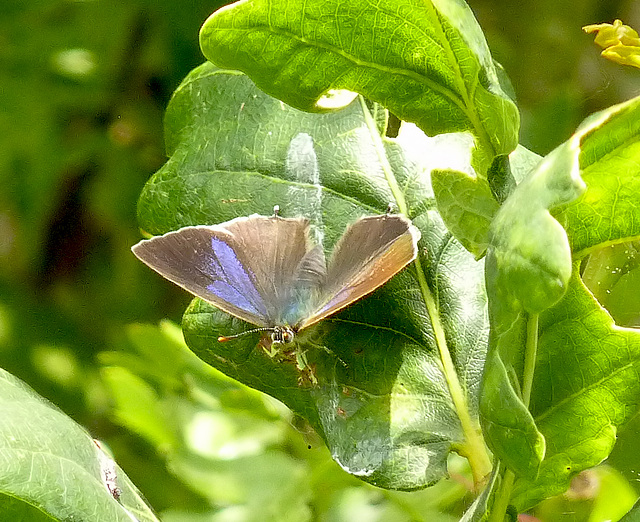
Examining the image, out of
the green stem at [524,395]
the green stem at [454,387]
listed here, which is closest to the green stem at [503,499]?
the green stem at [524,395]

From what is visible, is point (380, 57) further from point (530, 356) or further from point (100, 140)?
point (100, 140)

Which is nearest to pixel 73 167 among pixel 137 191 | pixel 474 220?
pixel 137 191

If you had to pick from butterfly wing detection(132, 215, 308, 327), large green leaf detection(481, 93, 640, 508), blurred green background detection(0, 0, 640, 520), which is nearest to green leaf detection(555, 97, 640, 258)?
large green leaf detection(481, 93, 640, 508)

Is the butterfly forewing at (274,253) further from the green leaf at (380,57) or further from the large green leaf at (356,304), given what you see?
the green leaf at (380,57)

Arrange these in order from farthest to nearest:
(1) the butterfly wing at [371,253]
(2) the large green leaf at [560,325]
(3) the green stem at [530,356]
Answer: (1) the butterfly wing at [371,253] < (3) the green stem at [530,356] < (2) the large green leaf at [560,325]

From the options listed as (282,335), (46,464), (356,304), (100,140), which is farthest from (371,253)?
(100,140)

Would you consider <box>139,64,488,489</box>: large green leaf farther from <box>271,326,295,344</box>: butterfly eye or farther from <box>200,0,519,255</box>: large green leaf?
<box>200,0,519,255</box>: large green leaf
